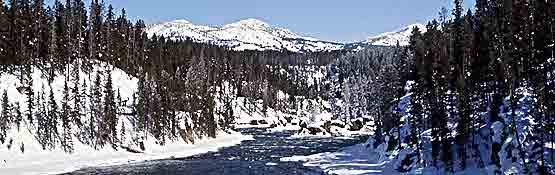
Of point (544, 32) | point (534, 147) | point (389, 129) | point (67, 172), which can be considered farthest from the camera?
point (389, 129)

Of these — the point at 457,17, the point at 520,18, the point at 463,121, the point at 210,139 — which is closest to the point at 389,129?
the point at 457,17

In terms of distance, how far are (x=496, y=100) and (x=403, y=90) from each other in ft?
114

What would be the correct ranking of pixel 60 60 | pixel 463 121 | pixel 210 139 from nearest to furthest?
pixel 463 121 < pixel 60 60 < pixel 210 139

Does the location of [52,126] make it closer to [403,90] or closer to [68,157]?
[68,157]

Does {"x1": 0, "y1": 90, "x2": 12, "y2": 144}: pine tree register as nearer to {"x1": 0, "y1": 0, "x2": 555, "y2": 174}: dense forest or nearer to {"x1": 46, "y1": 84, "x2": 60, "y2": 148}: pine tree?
{"x1": 0, "y1": 0, "x2": 555, "y2": 174}: dense forest

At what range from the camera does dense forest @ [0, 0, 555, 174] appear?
137 feet

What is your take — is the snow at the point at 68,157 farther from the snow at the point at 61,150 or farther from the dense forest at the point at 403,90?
the dense forest at the point at 403,90

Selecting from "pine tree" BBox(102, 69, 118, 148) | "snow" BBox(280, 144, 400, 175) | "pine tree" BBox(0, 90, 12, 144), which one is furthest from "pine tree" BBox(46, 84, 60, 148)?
"snow" BBox(280, 144, 400, 175)

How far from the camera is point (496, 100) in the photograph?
49.8 meters

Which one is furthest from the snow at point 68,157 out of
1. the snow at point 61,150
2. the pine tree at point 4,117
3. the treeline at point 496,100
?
the treeline at point 496,100

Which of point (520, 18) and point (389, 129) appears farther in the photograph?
point (389, 129)

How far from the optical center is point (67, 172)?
5909 cm

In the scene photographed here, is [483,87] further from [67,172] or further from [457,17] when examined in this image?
[67,172]

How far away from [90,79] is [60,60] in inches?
239
